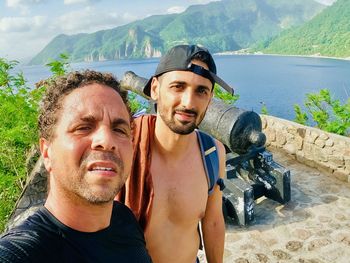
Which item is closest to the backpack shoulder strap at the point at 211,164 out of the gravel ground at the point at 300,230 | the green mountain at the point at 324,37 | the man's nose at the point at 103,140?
the man's nose at the point at 103,140

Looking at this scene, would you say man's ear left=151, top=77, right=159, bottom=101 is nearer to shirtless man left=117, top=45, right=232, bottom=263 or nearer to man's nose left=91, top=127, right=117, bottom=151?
shirtless man left=117, top=45, right=232, bottom=263

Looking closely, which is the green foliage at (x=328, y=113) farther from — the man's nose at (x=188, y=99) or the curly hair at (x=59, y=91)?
the curly hair at (x=59, y=91)

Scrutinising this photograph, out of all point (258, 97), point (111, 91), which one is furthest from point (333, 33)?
point (111, 91)

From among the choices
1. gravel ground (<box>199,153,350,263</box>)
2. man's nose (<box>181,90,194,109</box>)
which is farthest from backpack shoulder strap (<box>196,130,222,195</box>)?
gravel ground (<box>199,153,350,263</box>)

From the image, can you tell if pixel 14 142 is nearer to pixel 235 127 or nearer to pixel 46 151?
pixel 235 127

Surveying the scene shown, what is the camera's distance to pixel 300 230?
4691 millimetres

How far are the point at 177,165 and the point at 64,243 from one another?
112 centimetres

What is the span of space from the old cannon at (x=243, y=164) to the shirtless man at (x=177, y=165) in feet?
8.80

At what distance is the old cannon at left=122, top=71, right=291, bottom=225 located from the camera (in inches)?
193

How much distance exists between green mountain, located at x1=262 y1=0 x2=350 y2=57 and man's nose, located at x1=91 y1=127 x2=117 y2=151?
9281 centimetres

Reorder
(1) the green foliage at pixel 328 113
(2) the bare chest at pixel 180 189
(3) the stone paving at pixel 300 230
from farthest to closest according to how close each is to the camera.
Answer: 1. (1) the green foliage at pixel 328 113
2. (3) the stone paving at pixel 300 230
3. (2) the bare chest at pixel 180 189

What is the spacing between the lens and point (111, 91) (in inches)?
57.6

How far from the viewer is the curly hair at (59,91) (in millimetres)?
1384

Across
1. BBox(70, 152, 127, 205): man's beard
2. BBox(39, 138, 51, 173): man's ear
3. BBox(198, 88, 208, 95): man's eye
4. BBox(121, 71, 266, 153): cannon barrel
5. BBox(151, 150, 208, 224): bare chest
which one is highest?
BBox(198, 88, 208, 95): man's eye
